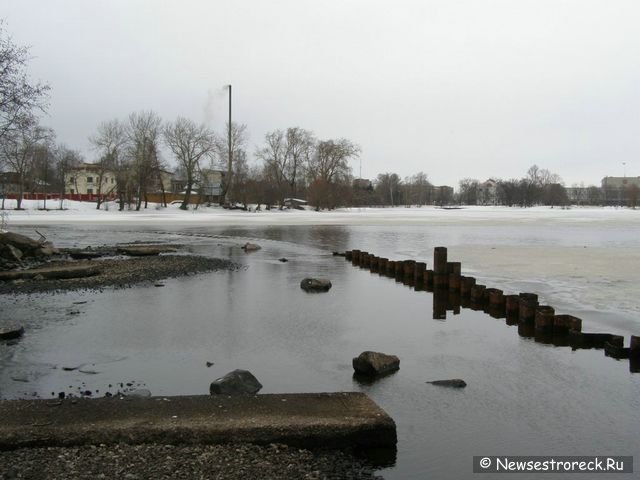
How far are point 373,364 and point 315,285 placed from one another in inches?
289

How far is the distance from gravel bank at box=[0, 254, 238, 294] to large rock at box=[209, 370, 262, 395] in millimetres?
9124

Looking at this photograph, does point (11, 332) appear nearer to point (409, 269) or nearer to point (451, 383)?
point (451, 383)

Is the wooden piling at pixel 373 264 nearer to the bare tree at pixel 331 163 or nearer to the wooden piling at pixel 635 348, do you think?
the wooden piling at pixel 635 348

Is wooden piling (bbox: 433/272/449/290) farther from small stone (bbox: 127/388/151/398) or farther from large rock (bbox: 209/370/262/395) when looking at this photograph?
small stone (bbox: 127/388/151/398)

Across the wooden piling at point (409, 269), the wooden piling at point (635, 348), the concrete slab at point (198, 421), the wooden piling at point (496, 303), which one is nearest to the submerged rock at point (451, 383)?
the concrete slab at point (198, 421)

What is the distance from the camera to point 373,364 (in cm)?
796

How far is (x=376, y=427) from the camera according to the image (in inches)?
221

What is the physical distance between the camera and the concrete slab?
5234 millimetres

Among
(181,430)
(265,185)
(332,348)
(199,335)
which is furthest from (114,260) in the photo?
(265,185)

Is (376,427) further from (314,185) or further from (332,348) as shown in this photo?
(314,185)

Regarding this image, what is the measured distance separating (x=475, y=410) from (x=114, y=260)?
55.9 feet

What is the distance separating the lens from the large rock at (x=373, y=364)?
7.95 metres

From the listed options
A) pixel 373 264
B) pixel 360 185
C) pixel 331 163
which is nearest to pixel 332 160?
pixel 331 163

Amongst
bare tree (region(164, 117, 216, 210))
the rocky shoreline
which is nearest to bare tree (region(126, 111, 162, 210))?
bare tree (region(164, 117, 216, 210))
